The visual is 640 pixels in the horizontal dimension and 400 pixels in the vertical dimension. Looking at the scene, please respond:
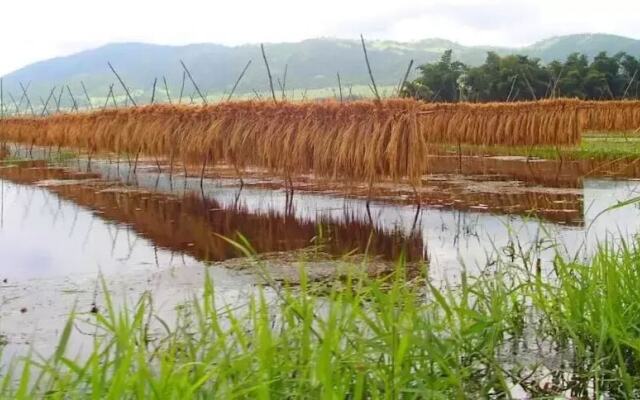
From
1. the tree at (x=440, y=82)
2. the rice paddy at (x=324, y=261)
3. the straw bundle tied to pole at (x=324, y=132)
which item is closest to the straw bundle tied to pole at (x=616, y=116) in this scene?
the rice paddy at (x=324, y=261)

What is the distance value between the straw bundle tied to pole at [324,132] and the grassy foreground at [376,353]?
300 inches

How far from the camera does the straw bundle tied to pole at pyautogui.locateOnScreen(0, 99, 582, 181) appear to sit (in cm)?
1209

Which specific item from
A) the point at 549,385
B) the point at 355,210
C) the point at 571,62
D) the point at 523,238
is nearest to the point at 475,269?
the point at 523,238

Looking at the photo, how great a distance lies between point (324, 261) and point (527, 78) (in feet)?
124

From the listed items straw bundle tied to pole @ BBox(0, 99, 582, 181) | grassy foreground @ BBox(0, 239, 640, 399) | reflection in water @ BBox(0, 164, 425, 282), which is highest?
straw bundle tied to pole @ BBox(0, 99, 582, 181)

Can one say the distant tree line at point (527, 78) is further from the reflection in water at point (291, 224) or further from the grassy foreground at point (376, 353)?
the grassy foreground at point (376, 353)

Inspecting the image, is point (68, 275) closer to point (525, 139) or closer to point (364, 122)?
point (364, 122)

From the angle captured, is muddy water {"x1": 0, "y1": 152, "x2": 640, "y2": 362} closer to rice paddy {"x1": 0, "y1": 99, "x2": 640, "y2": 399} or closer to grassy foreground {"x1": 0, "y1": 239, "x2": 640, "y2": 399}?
rice paddy {"x1": 0, "y1": 99, "x2": 640, "y2": 399}

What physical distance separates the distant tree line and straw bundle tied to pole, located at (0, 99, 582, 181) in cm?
1910

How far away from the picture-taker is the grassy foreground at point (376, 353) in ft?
8.20

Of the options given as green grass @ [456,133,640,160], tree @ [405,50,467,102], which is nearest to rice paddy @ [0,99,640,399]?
green grass @ [456,133,640,160]

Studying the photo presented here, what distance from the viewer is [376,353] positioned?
3.28 m

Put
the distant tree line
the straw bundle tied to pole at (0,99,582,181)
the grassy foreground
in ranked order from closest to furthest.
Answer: the grassy foreground → the straw bundle tied to pole at (0,99,582,181) → the distant tree line

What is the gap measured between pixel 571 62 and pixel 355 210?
37.6m
